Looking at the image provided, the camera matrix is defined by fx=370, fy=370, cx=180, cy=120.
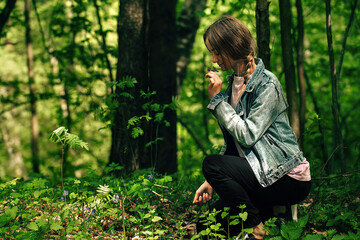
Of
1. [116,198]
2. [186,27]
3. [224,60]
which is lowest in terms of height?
[116,198]

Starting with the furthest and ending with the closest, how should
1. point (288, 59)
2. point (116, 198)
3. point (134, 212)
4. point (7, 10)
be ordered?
point (7, 10) < point (288, 59) < point (134, 212) < point (116, 198)

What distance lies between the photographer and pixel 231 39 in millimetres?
2543

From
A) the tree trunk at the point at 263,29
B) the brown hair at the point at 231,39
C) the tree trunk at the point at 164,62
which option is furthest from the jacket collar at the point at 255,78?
the tree trunk at the point at 164,62

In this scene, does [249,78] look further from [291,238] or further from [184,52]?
[184,52]

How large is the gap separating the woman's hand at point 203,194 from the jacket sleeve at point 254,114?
22.6 inches

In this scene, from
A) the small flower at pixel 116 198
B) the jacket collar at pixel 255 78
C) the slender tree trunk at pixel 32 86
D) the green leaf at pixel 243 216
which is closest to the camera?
the green leaf at pixel 243 216

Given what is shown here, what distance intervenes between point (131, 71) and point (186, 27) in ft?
11.7

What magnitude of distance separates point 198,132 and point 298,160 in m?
9.52

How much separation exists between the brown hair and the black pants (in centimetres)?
74

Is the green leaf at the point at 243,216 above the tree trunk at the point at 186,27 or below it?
below

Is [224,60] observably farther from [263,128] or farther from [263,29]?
[263,29]

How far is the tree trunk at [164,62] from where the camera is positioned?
200 inches

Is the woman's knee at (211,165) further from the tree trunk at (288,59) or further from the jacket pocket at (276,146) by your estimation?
the tree trunk at (288,59)

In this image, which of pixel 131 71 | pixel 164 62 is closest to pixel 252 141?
pixel 131 71
